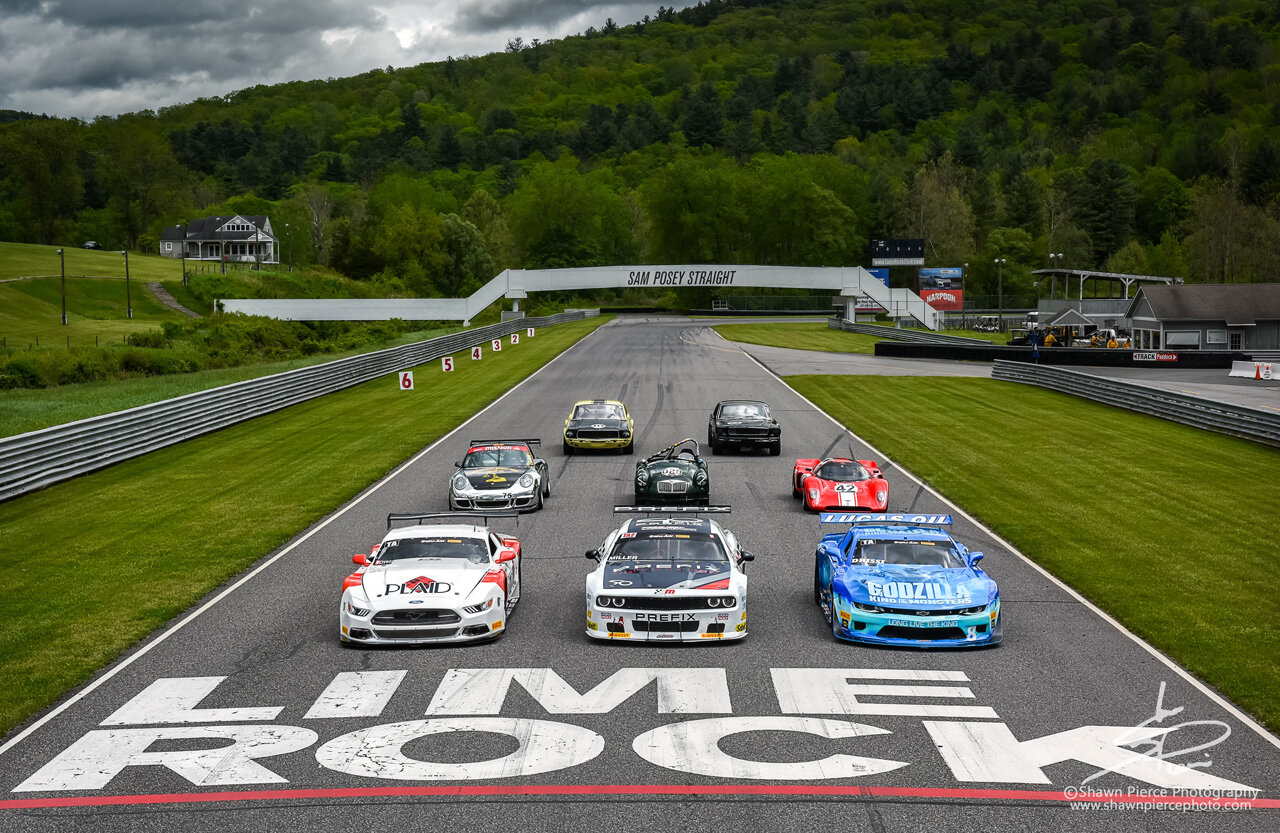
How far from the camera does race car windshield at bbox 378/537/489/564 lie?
14.9 m

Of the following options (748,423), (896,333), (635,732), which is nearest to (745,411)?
(748,423)

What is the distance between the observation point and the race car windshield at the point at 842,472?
22.4 meters

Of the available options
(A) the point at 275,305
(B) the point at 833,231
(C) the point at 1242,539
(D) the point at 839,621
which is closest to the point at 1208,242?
(B) the point at 833,231

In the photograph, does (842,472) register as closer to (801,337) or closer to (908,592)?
(908,592)

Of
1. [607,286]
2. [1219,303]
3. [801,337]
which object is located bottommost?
[801,337]

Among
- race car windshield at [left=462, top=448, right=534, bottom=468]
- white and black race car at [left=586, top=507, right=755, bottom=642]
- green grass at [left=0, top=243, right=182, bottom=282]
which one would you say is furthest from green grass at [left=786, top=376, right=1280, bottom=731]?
green grass at [left=0, top=243, right=182, bottom=282]

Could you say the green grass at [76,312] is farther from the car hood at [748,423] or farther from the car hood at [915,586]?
the car hood at [915,586]

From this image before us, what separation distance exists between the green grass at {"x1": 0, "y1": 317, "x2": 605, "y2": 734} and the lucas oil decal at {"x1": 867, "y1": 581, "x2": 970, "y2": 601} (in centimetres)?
949

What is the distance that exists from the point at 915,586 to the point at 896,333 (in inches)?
2772

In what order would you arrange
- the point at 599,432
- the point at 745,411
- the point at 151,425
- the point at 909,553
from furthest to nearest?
the point at 151,425 < the point at 745,411 < the point at 599,432 < the point at 909,553

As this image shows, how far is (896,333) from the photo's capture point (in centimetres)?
8200

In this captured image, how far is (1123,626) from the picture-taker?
1473 centimetres

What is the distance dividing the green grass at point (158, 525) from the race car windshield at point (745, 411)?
9.04 metres

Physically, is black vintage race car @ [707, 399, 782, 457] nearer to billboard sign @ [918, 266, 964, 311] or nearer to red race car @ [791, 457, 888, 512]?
red race car @ [791, 457, 888, 512]
